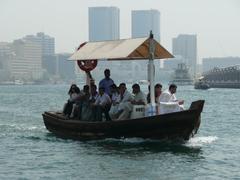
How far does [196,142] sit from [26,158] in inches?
263

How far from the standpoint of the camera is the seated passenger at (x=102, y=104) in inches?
924

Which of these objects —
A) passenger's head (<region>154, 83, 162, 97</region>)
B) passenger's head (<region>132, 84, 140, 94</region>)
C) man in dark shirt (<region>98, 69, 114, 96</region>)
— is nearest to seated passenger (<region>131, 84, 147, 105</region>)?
passenger's head (<region>132, 84, 140, 94</region>)

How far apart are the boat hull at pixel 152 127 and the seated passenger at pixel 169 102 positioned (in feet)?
1.60

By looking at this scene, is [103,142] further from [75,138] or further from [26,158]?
[26,158]

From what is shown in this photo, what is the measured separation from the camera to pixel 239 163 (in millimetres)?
20016

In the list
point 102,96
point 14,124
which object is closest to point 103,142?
point 102,96

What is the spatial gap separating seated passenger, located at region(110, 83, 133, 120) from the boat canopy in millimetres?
1135

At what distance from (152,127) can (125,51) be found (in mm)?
2848

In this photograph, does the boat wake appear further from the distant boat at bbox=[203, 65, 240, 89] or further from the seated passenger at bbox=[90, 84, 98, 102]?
the distant boat at bbox=[203, 65, 240, 89]

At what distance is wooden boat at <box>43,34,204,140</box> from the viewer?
21.7 meters

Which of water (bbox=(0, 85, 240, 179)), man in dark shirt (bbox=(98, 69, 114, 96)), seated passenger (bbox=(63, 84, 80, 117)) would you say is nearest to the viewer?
water (bbox=(0, 85, 240, 179))

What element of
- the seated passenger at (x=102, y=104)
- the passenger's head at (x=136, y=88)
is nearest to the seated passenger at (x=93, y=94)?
the seated passenger at (x=102, y=104)

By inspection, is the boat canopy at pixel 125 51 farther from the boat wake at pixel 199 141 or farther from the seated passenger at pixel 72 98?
Result: the boat wake at pixel 199 141

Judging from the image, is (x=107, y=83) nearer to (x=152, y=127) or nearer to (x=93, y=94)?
(x=93, y=94)
